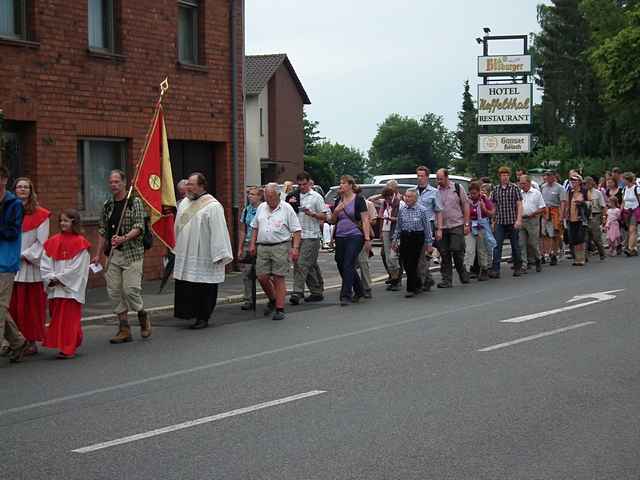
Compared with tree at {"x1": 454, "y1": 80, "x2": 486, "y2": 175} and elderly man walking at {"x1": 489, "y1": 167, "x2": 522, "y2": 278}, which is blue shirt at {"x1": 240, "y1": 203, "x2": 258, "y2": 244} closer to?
elderly man walking at {"x1": 489, "y1": 167, "x2": 522, "y2": 278}

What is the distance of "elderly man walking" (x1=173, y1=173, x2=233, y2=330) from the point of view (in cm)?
1347

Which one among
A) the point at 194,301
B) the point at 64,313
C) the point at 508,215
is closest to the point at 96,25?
the point at 194,301

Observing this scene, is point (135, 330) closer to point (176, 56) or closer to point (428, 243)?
point (428, 243)

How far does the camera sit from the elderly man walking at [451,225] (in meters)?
18.6

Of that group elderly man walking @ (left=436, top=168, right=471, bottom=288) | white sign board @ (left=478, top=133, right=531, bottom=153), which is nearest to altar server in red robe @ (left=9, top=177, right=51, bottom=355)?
elderly man walking @ (left=436, top=168, right=471, bottom=288)

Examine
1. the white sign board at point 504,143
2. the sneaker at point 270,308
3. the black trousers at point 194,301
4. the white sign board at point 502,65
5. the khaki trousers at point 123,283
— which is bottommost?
the sneaker at point 270,308

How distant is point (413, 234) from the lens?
677 inches

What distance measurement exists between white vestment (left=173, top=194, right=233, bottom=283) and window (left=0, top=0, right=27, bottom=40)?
18.9ft

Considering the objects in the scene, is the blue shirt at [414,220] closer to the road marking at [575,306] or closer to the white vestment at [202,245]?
the road marking at [575,306]

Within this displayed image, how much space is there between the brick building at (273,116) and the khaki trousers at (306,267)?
141 ft

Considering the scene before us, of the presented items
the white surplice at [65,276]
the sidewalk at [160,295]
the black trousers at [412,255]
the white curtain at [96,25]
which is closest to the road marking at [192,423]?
the white surplice at [65,276]

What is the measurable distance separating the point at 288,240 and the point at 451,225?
4817mm

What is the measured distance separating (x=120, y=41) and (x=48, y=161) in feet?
9.19

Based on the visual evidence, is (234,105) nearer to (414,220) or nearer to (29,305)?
(414,220)
